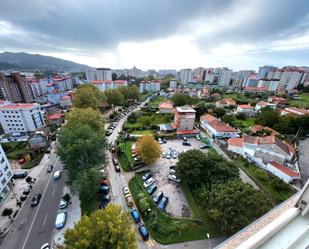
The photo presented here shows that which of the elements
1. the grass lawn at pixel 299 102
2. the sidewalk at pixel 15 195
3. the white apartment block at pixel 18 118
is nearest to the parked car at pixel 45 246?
the sidewalk at pixel 15 195

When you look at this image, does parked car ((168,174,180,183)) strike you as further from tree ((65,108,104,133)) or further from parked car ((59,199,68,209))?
tree ((65,108,104,133))

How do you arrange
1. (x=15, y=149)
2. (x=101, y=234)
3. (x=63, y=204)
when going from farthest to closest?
(x=15, y=149), (x=63, y=204), (x=101, y=234)

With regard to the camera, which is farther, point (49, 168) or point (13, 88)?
point (13, 88)

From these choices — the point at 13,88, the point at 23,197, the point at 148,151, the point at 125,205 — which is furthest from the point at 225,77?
the point at 23,197

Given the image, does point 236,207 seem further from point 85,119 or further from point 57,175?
point 85,119

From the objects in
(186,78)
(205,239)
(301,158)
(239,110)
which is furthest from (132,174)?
(186,78)

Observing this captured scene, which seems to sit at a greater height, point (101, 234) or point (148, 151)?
point (101, 234)

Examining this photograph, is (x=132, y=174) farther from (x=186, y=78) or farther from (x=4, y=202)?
(x=186, y=78)
